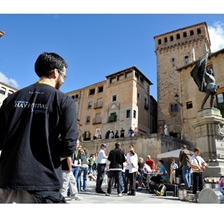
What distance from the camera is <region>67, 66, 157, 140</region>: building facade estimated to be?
103 ft

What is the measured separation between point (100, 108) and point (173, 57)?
1554cm

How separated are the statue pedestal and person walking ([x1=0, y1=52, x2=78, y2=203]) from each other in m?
7.41

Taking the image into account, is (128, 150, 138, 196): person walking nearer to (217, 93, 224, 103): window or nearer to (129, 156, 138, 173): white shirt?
(129, 156, 138, 173): white shirt

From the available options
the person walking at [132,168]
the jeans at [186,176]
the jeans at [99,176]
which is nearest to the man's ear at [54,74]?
the person walking at [132,168]

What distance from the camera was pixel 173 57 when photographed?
116 feet

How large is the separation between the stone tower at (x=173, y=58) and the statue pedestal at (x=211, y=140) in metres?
23.1

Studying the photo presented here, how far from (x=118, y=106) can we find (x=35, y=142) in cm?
3116

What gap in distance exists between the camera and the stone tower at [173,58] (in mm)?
32156

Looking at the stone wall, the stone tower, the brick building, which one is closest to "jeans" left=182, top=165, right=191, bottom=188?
the stone wall

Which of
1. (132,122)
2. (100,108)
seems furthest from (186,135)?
(100,108)

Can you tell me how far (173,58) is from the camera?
35438 mm

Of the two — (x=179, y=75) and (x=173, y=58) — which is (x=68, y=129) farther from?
(x=173, y=58)

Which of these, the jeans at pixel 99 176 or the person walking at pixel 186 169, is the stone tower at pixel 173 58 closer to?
the person walking at pixel 186 169
